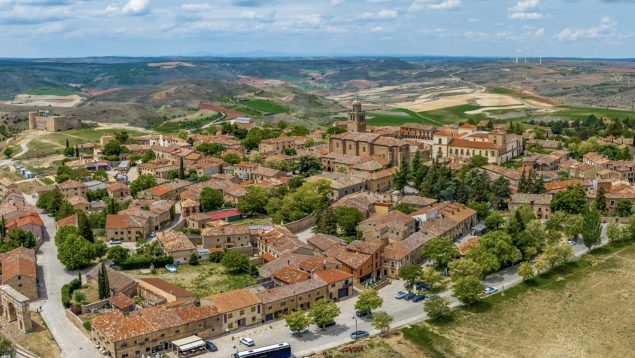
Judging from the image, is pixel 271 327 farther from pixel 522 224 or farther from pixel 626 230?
pixel 626 230

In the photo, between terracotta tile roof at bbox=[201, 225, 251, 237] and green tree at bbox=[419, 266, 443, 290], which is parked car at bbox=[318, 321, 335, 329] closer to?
green tree at bbox=[419, 266, 443, 290]

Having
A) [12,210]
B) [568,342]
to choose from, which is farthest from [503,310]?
[12,210]

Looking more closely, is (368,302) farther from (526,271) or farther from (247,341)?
(526,271)

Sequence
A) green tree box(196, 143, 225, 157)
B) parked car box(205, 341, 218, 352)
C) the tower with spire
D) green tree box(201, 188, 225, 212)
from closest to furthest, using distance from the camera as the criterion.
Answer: parked car box(205, 341, 218, 352)
green tree box(201, 188, 225, 212)
green tree box(196, 143, 225, 157)
the tower with spire

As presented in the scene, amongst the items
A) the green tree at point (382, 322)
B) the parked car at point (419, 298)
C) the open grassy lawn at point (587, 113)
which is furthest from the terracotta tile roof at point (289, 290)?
the open grassy lawn at point (587, 113)

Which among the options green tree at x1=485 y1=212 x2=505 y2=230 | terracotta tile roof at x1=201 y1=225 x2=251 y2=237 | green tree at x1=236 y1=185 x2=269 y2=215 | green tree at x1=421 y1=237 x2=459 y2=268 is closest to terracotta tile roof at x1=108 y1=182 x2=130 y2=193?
green tree at x1=236 y1=185 x2=269 y2=215

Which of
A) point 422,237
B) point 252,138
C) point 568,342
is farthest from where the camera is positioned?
point 252,138
